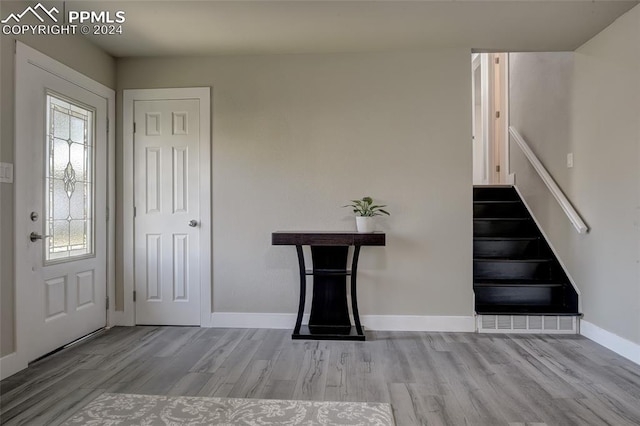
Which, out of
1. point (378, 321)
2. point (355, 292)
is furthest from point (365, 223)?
point (378, 321)

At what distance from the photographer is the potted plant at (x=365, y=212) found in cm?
288

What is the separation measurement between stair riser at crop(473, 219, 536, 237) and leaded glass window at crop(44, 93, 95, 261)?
3651 millimetres

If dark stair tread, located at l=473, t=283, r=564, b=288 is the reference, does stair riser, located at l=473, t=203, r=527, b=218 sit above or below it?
above

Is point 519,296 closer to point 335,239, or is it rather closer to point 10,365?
point 335,239

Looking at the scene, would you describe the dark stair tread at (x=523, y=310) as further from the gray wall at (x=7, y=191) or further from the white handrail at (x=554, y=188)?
the gray wall at (x=7, y=191)

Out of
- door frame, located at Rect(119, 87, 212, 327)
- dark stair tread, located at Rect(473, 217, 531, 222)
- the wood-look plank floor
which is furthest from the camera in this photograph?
dark stair tread, located at Rect(473, 217, 531, 222)

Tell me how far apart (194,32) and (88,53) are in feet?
3.08

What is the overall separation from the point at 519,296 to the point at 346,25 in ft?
8.93

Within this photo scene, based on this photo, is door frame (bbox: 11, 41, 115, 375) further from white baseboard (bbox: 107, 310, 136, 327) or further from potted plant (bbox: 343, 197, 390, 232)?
potted plant (bbox: 343, 197, 390, 232)

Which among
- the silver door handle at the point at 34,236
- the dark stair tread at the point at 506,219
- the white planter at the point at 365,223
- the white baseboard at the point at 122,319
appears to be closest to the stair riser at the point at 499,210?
the dark stair tread at the point at 506,219

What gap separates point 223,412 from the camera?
71.1 inches

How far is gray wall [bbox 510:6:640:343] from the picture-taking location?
248cm

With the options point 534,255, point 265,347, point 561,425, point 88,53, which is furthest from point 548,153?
point 88,53

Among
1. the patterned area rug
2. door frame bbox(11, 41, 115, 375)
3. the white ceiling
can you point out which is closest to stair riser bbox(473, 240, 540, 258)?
the white ceiling
